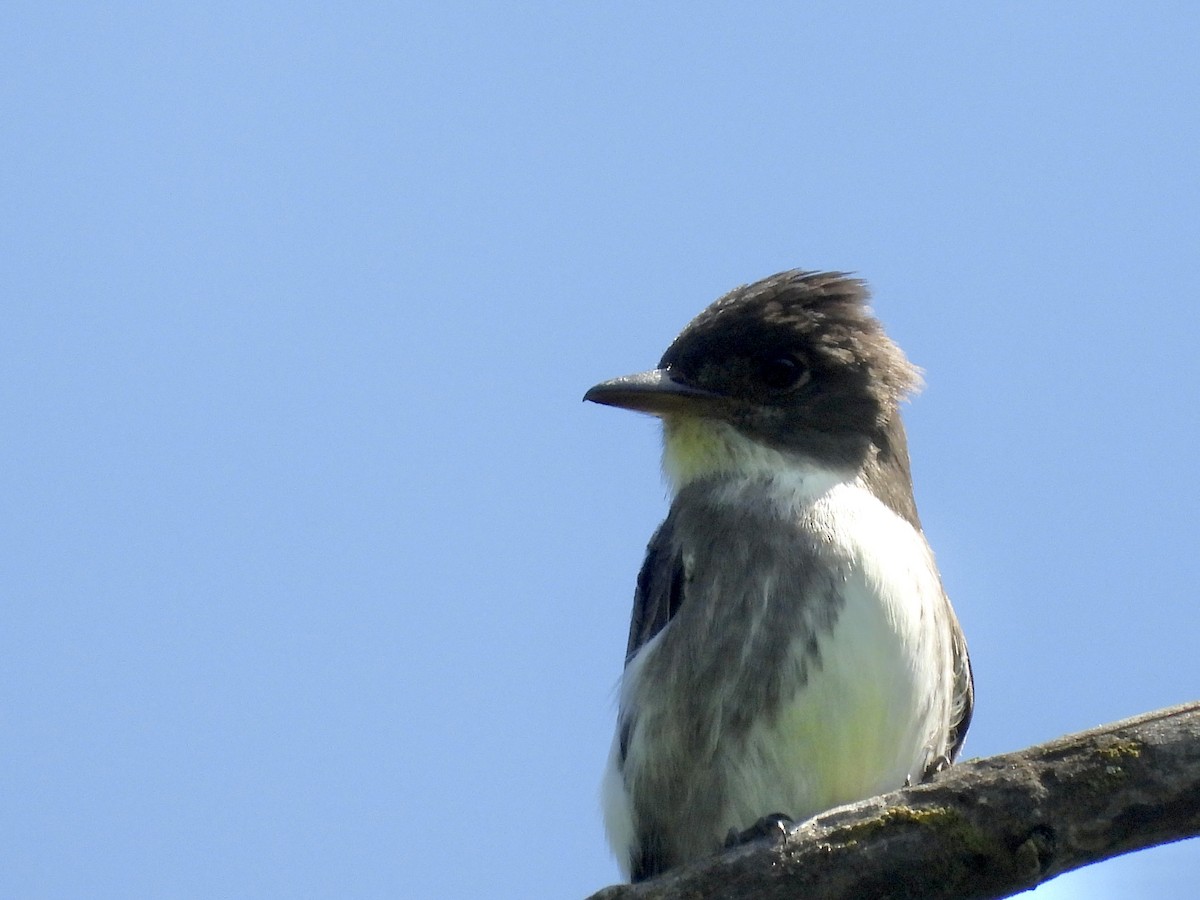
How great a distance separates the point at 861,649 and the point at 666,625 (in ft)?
3.19

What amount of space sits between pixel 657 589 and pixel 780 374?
4.28 ft

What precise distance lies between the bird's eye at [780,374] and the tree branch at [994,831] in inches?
113

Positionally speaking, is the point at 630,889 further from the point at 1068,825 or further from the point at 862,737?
the point at 862,737

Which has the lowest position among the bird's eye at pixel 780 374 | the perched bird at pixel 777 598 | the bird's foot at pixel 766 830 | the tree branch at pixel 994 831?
the tree branch at pixel 994 831

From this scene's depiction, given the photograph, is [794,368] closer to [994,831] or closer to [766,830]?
[766,830]

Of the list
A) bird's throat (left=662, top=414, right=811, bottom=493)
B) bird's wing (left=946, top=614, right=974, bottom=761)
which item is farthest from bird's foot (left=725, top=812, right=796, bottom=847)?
bird's throat (left=662, top=414, right=811, bottom=493)

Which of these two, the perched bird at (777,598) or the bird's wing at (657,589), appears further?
the bird's wing at (657,589)

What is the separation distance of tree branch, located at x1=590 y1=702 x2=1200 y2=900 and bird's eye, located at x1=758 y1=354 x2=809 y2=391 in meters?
2.86

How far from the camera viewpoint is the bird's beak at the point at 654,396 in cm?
725

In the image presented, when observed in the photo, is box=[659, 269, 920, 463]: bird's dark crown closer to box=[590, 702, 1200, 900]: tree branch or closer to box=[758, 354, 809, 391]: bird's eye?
box=[758, 354, 809, 391]: bird's eye

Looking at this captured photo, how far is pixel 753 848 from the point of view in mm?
4832

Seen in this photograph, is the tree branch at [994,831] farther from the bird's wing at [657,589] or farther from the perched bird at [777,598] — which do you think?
the bird's wing at [657,589]

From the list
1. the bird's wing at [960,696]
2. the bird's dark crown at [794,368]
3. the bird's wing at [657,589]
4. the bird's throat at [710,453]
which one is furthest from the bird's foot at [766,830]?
the bird's dark crown at [794,368]

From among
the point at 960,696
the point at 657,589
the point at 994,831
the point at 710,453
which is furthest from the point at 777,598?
the point at 994,831
